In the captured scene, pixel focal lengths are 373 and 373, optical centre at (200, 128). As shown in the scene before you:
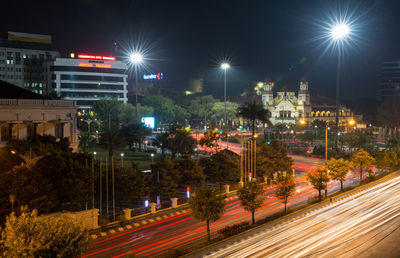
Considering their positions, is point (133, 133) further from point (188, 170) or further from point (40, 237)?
point (40, 237)

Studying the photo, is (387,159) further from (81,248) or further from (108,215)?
(81,248)

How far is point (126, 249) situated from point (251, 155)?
26051 mm

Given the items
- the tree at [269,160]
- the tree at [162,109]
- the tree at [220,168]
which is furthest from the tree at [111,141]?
the tree at [162,109]

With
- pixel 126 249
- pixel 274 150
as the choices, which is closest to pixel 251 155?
pixel 274 150

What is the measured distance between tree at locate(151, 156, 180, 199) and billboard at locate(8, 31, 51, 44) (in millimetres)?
109788

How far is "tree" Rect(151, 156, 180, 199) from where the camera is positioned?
3708 cm

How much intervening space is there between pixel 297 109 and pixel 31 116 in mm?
142994

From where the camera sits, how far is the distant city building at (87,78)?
383 ft

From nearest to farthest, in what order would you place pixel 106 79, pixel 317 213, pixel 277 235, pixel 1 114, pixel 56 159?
pixel 277 235
pixel 56 159
pixel 317 213
pixel 1 114
pixel 106 79

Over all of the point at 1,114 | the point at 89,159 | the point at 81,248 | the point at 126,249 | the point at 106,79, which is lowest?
the point at 126,249

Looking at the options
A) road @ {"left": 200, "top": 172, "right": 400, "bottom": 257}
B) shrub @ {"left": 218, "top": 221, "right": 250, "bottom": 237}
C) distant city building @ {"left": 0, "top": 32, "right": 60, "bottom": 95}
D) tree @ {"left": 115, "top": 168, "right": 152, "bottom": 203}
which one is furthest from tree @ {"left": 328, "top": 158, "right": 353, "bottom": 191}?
distant city building @ {"left": 0, "top": 32, "right": 60, "bottom": 95}

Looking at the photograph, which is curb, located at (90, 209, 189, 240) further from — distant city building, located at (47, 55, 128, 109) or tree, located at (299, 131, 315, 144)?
distant city building, located at (47, 55, 128, 109)

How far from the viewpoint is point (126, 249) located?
1014 inches

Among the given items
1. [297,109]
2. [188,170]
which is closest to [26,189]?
[188,170]
